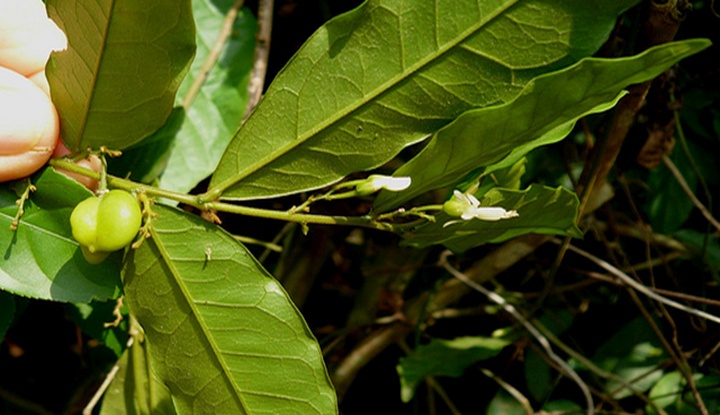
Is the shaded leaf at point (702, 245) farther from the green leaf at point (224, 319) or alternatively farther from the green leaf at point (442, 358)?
the green leaf at point (224, 319)

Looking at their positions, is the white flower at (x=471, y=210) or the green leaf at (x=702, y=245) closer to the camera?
the white flower at (x=471, y=210)

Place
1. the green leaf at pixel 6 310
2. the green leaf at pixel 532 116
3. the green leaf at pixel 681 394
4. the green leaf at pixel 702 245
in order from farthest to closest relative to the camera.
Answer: the green leaf at pixel 702 245, the green leaf at pixel 681 394, the green leaf at pixel 6 310, the green leaf at pixel 532 116

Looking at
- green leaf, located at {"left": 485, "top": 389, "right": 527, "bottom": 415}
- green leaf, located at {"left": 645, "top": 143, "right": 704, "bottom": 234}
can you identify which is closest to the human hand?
green leaf, located at {"left": 485, "top": 389, "right": 527, "bottom": 415}

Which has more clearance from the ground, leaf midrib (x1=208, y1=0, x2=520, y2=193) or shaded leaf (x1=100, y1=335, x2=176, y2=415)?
leaf midrib (x1=208, y1=0, x2=520, y2=193)

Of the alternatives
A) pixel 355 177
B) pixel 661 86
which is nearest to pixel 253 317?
pixel 355 177

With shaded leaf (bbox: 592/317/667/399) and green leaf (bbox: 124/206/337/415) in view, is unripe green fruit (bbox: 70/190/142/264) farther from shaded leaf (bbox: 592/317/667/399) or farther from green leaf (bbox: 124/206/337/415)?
shaded leaf (bbox: 592/317/667/399)

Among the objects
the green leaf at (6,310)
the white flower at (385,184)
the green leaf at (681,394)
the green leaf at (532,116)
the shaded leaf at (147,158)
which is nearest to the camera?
the green leaf at (532,116)

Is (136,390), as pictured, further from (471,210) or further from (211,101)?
(471,210)

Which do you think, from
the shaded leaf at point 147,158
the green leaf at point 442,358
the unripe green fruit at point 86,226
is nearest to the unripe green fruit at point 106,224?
the unripe green fruit at point 86,226
